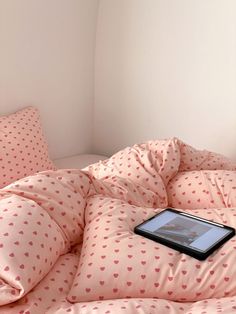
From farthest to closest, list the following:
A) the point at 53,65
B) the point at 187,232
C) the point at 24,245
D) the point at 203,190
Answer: the point at 53,65 → the point at 203,190 → the point at 187,232 → the point at 24,245

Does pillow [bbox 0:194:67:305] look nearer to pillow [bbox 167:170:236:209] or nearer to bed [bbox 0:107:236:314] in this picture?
bed [bbox 0:107:236:314]

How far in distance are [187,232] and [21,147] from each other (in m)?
1.00

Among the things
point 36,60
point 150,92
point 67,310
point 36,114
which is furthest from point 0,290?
point 150,92

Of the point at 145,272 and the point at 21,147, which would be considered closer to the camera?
the point at 145,272

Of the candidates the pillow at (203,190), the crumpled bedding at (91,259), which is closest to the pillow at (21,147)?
the crumpled bedding at (91,259)

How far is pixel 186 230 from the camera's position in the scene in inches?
44.3

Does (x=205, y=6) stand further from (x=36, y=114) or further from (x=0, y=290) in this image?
(x=0, y=290)

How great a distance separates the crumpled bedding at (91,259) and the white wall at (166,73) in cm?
93

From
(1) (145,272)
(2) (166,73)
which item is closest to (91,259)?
(1) (145,272)

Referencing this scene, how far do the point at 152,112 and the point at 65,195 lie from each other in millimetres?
1291

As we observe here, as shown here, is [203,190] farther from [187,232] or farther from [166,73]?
[166,73]

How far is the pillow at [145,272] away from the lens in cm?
95

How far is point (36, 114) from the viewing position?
83.2 inches

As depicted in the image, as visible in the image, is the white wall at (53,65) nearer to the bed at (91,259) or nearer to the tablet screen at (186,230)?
the bed at (91,259)
